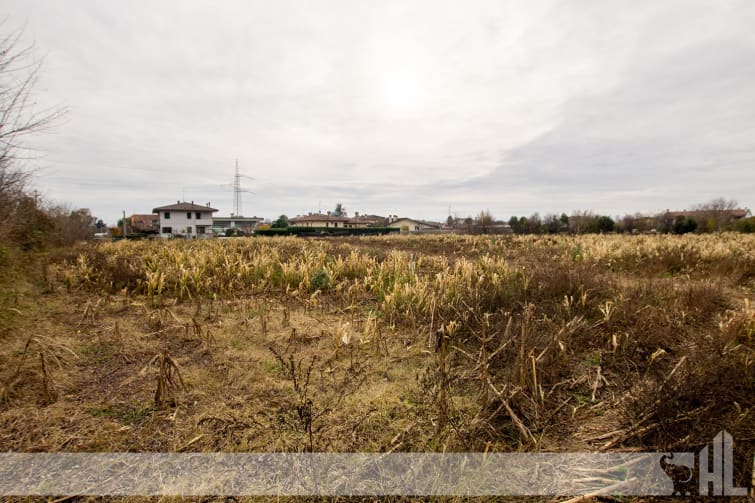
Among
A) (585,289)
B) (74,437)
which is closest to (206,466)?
(74,437)

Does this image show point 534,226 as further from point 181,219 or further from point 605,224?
point 181,219

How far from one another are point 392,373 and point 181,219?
61330 millimetres

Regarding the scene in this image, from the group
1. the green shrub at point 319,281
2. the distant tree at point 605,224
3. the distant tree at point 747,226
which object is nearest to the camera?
the green shrub at point 319,281

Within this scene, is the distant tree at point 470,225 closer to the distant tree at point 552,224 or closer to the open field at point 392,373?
the distant tree at point 552,224

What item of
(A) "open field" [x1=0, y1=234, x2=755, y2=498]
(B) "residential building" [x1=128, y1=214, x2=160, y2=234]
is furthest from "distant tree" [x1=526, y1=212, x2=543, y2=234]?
(B) "residential building" [x1=128, y1=214, x2=160, y2=234]

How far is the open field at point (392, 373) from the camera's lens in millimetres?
2219

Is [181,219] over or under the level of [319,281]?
over

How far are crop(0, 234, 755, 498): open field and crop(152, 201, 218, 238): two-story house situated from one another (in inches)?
2135

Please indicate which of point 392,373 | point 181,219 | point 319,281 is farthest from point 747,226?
point 181,219

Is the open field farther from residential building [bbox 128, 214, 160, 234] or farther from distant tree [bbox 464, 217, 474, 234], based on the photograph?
residential building [bbox 128, 214, 160, 234]

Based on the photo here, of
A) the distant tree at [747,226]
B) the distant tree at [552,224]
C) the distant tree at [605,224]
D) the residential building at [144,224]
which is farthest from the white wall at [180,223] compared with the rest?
the distant tree at [747,226]

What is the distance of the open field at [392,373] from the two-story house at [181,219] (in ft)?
178

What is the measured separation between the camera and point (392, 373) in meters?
3.33

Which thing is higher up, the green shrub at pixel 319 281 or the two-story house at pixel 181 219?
the two-story house at pixel 181 219
